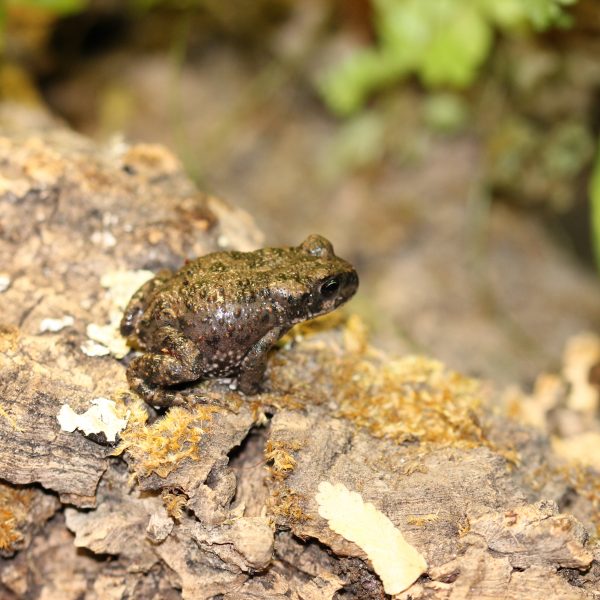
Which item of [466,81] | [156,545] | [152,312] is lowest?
[156,545]

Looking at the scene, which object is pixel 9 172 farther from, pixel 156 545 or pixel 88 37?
pixel 88 37

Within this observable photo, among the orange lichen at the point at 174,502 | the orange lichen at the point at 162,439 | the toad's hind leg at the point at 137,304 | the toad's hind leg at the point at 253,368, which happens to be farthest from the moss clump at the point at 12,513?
the toad's hind leg at the point at 253,368

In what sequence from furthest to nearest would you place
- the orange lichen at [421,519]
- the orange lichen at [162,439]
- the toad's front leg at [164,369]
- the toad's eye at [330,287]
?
the toad's eye at [330,287], the toad's front leg at [164,369], the orange lichen at [162,439], the orange lichen at [421,519]

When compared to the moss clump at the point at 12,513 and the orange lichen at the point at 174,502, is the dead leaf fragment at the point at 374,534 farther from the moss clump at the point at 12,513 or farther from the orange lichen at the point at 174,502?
the moss clump at the point at 12,513

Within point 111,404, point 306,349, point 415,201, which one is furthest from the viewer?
point 415,201

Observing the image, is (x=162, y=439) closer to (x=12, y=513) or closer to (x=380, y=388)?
(x=12, y=513)

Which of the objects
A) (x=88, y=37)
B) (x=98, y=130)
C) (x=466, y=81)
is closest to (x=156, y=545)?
(x=466, y=81)
